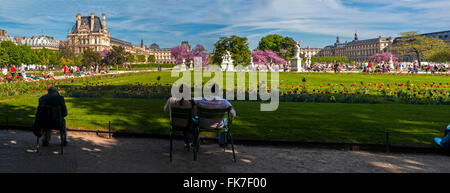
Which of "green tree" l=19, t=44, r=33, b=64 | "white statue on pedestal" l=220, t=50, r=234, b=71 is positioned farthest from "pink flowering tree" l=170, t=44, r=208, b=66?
"green tree" l=19, t=44, r=33, b=64

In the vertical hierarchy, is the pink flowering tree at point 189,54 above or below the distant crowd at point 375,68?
above

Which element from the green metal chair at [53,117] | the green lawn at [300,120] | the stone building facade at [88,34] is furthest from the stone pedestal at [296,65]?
the stone building facade at [88,34]

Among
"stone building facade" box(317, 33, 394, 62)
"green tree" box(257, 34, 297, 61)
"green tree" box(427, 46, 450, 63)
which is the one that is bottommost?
"green tree" box(427, 46, 450, 63)

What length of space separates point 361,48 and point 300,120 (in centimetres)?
18031

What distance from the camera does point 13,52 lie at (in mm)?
77562

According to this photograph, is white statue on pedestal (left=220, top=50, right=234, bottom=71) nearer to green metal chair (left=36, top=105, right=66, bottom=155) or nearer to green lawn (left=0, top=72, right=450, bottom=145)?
green lawn (left=0, top=72, right=450, bottom=145)

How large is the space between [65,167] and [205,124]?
2578 mm

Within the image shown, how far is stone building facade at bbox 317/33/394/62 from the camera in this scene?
162375mm

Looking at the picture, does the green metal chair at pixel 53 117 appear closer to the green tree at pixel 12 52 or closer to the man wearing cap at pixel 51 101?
the man wearing cap at pixel 51 101

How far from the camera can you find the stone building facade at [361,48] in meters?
162

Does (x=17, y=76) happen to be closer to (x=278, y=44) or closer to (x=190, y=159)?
(x=190, y=159)

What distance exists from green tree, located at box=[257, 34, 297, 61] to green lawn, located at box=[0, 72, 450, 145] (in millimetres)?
83340

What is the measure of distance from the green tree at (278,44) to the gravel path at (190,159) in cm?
8951
